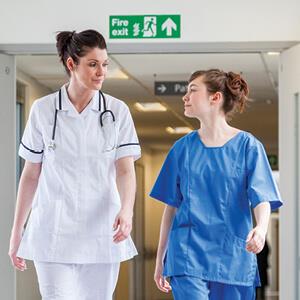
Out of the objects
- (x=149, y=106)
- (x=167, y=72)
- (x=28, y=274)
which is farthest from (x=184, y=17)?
(x=149, y=106)

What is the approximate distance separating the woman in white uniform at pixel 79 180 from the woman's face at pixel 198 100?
36cm

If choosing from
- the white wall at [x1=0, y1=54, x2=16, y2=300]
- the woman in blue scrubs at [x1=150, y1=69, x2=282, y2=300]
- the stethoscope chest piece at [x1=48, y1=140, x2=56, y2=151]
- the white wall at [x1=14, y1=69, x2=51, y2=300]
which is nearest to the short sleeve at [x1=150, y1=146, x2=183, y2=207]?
the woman in blue scrubs at [x1=150, y1=69, x2=282, y2=300]

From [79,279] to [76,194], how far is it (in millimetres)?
307

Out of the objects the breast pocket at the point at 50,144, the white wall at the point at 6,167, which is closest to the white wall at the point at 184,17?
the white wall at the point at 6,167

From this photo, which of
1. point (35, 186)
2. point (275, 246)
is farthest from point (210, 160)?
point (275, 246)

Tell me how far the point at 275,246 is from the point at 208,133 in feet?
49.3

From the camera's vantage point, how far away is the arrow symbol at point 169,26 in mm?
5621

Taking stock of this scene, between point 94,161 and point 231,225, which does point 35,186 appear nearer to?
point 94,161

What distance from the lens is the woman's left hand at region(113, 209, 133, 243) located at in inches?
128

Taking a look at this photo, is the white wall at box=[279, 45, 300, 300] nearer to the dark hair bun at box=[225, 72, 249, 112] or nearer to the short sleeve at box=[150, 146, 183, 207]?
the dark hair bun at box=[225, 72, 249, 112]

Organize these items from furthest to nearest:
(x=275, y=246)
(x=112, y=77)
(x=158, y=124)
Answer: (x=275, y=246) < (x=158, y=124) < (x=112, y=77)

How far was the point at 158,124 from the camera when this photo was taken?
569 inches

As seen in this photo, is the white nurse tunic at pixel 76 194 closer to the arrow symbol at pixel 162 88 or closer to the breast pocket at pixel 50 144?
the breast pocket at pixel 50 144

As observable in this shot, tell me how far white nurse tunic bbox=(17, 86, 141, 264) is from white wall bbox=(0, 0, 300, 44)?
89.6 inches
